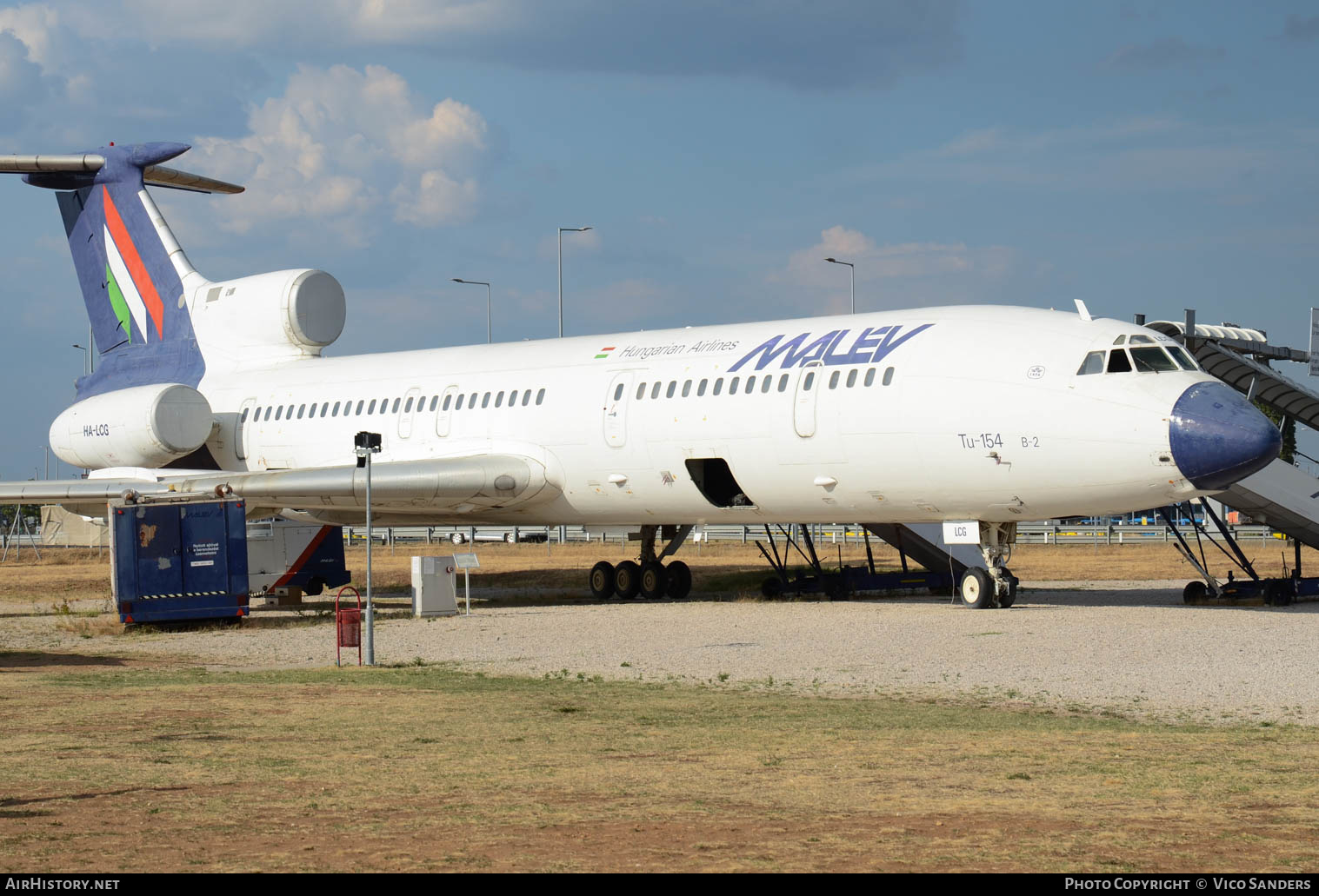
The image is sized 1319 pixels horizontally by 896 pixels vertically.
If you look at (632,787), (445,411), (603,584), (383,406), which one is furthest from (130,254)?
(632,787)

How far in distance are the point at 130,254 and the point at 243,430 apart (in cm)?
707

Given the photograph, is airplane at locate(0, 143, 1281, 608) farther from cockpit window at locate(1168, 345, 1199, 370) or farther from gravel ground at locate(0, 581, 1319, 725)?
gravel ground at locate(0, 581, 1319, 725)

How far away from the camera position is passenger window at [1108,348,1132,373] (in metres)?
22.0

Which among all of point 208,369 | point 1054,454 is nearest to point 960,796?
point 1054,454

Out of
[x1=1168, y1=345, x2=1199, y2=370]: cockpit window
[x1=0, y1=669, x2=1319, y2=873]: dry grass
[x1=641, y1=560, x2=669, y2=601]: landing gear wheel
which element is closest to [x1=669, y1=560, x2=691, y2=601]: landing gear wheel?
[x1=641, y1=560, x2=669, y2=601]: landing gear wheel

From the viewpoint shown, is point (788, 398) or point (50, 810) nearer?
point (50, 810)

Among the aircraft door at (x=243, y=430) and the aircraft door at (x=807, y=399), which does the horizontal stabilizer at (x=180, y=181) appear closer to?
the aircraft door at (x=243, y=430)

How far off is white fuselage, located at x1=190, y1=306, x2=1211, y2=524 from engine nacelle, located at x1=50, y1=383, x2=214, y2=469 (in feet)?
10.6

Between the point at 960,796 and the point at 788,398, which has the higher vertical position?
the point at 788,398

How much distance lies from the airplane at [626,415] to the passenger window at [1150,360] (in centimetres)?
6

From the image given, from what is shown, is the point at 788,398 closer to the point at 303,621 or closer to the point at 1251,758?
the point at 303,621

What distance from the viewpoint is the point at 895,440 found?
23.4 m

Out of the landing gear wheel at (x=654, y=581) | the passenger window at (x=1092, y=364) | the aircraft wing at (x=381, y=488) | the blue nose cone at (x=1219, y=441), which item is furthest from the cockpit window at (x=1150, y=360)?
the landing gear wheel at (x=654, y=581)
